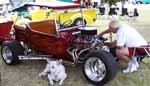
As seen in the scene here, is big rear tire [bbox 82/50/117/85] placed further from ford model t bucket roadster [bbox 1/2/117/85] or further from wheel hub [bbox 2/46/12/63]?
wheel hub [bbox 2/46/12/63]

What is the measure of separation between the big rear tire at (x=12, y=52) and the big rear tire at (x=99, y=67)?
5.61 ft

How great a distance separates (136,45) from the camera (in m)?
5.87

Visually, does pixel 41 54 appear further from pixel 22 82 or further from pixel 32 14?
pixel 32 14

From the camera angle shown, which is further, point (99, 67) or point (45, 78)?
point (45, 78)

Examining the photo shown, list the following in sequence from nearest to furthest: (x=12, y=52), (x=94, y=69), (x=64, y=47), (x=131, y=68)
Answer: (x=94, y=69) → (x=64, y=47) → (x=131, y=68) → (x=12, y=52)

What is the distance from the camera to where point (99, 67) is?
17.8 feet

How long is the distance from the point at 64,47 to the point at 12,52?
4.03ft

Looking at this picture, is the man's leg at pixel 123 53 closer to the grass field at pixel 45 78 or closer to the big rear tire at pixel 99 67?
the grass field at pixel 45 78

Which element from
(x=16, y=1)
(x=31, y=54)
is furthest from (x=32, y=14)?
(x=31, y=54)

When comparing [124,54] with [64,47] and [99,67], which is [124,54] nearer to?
[99,67]

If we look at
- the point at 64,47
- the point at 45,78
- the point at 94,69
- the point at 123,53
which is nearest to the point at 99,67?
the point at 94,69

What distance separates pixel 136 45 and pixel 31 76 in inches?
77.0

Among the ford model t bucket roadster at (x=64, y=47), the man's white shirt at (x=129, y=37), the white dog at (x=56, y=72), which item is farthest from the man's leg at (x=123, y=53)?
the white dog at (x=56, y=72)

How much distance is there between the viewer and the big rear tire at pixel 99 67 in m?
5.16
